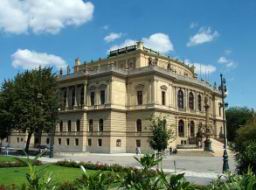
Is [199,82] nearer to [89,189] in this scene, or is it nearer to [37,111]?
[37,111]

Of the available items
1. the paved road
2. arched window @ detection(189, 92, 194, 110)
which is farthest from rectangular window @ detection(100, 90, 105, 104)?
arched window @ detection(189, 92, 194, 110)

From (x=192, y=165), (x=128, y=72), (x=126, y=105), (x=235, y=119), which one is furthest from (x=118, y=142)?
(x=235, y=119)

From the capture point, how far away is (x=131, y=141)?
59.9 meters

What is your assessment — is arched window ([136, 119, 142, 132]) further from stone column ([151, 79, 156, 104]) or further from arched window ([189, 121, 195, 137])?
arched window ([189, 121, 195, 137])

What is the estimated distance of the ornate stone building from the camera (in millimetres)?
58562

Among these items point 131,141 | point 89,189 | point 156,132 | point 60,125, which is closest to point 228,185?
point 89,189

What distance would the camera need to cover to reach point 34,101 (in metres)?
45.4

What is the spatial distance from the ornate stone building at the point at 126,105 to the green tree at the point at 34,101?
7.24 m

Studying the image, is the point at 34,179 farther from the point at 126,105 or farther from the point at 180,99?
the point at 180,99

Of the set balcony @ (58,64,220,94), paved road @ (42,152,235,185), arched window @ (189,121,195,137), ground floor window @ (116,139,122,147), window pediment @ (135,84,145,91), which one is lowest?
paved road @ (42,152,235,185)

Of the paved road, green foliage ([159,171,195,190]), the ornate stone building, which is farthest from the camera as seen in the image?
the ornate stone building

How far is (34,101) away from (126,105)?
19818 millimetres

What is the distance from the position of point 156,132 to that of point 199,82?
34022 millimetres

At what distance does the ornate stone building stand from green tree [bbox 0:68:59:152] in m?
7.24
